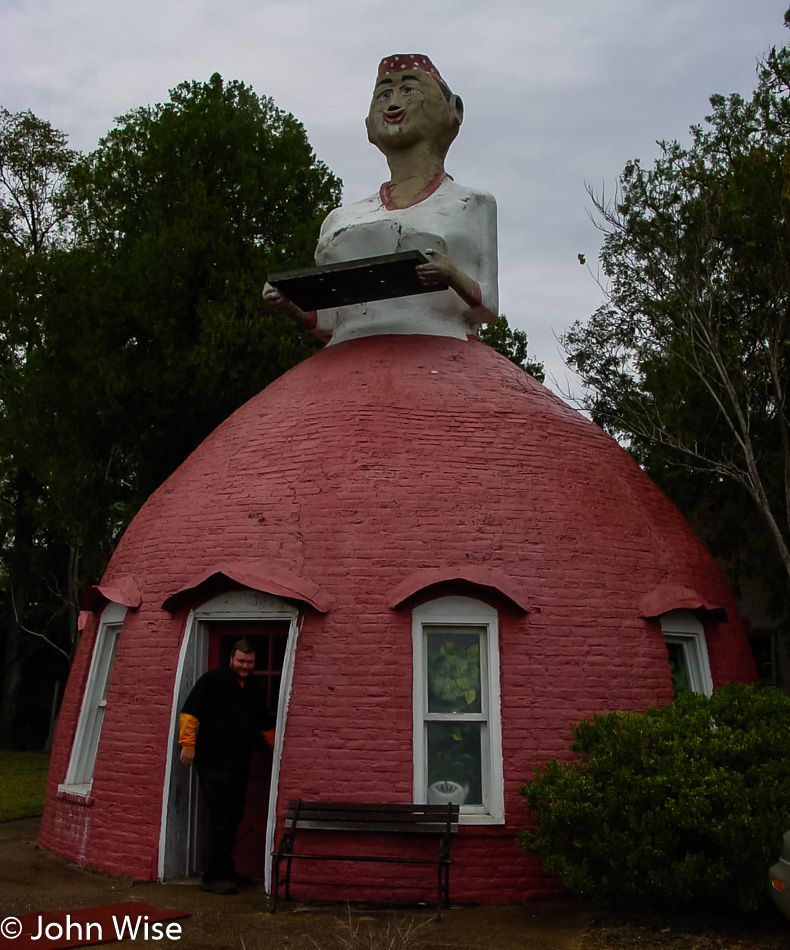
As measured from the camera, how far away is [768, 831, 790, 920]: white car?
18.6 feet

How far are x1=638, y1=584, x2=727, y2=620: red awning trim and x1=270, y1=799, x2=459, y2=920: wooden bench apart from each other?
2.33 meters

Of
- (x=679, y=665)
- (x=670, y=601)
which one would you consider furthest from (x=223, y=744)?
(x=679, y=665)

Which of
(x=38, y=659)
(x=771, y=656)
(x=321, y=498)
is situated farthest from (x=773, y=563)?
(x=38, y=659)

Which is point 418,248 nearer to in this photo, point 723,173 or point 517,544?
point 517,544

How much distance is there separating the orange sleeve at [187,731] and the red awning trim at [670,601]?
3769 mm

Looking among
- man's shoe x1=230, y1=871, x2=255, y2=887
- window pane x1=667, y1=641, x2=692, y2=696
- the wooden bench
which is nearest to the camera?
the wooden bench

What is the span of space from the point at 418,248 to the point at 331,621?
13.3 feet

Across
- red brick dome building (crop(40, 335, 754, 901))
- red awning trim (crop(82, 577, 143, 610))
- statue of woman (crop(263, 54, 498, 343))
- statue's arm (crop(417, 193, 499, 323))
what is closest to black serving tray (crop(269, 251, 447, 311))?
statue of woman (crop(263, 54, 498, 343))

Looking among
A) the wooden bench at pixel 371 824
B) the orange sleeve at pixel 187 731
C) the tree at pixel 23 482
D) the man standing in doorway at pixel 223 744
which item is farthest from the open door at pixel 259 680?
the tree at pixel 23 482

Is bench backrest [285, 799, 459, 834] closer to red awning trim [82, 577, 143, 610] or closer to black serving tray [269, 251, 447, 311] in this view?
red awning trim [82, 577, 143, 610]

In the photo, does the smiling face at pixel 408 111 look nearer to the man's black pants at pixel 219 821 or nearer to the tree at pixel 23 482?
the man's black pants at pixel 219 821

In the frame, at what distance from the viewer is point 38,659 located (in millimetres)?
25656

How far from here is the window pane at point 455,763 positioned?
7473 millimetres

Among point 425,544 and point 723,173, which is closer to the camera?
point 425,544
